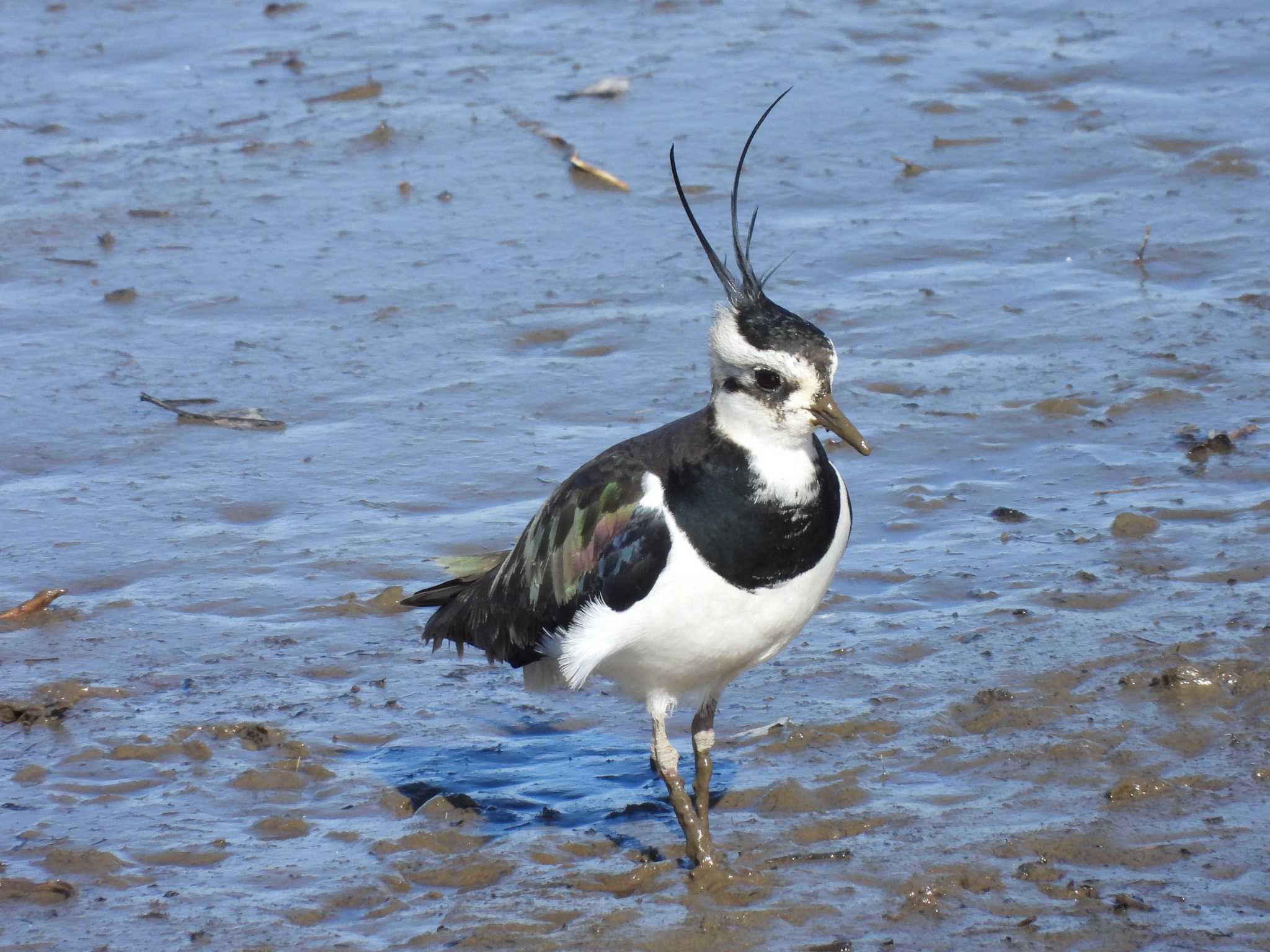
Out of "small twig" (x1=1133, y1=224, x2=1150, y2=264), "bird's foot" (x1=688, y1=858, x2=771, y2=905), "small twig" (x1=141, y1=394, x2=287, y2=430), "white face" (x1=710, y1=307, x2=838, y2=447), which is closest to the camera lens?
"white face" (x1=710, y1=307, x2=838, y2=447)

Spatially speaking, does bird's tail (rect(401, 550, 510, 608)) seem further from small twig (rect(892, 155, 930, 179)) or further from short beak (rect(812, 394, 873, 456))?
small twig (rect(892, 155, 930, 179))

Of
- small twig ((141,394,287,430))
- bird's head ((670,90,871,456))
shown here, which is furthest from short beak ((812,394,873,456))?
small twig ((141,394,287,430))

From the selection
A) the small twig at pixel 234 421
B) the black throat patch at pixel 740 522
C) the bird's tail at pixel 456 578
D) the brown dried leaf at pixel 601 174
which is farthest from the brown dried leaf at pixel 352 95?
the black throat patch at pixel 740 522

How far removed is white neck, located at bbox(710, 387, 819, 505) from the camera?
490 cm

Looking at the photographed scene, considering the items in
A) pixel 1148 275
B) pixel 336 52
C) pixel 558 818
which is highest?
pixel 336 52

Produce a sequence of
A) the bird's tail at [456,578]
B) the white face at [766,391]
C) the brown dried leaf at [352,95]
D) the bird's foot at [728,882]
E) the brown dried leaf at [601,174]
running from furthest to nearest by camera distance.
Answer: the brown dried leaf at [352,95] < the brown dried leaf at [601,174] < the bird's tail at [456,578] < the bird's foot at [728,882] < the white face at [766,391]

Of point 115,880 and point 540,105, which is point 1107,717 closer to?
point 115,880

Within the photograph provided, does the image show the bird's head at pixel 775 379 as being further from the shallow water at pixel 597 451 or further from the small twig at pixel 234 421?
the small twig at pixel 234 421

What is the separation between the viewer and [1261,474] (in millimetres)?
7027

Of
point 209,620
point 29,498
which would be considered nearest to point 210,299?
point 29,498

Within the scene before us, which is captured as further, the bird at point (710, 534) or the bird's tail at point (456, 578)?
the bird's tail at point (456, 578)

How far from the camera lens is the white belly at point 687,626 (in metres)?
4.88

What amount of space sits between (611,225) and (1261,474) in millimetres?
4054

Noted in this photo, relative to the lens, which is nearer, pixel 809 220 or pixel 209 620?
pixel 209 620
